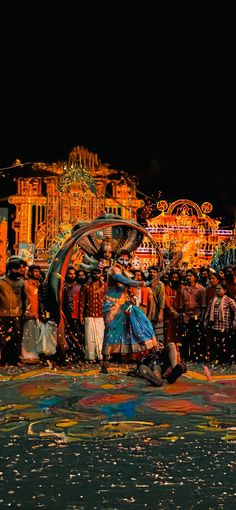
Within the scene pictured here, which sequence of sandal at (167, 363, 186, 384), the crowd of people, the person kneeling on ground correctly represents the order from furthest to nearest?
the crowd of people, the person kneeling on ground, sandal at (167, 363, 186, 384)

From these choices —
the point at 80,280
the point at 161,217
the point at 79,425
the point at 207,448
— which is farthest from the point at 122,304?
the point at 161,217

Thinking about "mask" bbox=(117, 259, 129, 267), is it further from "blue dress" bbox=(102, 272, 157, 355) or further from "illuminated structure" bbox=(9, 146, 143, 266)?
"illuminated structure" bbox=(9, 146, 143, 266)

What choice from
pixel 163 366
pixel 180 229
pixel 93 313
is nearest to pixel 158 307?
pixel 93 313

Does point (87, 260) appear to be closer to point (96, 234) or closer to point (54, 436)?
point (96, 234)

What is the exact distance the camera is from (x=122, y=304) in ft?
32.9

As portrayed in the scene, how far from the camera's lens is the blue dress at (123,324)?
9.81 meters

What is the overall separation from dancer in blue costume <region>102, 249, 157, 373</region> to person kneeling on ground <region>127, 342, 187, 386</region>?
1093 mm

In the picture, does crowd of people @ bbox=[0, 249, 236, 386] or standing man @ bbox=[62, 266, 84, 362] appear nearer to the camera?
crowd of people @ bbox=[0, 249, 236, 386]

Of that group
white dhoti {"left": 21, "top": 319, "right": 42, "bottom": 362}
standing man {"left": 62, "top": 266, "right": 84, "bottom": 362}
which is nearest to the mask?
standing man {"left": 62, "top": 266, "right": 84, "bottom": 362}

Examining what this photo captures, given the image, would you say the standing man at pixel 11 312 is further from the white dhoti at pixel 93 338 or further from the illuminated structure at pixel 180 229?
the illuminated structure at pixel 180 229

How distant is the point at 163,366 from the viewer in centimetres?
864

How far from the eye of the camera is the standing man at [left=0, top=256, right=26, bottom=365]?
37.0 feet

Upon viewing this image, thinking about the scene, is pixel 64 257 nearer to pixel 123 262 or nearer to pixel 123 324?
pixel 123 262

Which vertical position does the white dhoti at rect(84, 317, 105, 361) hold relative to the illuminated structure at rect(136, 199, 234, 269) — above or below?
below
